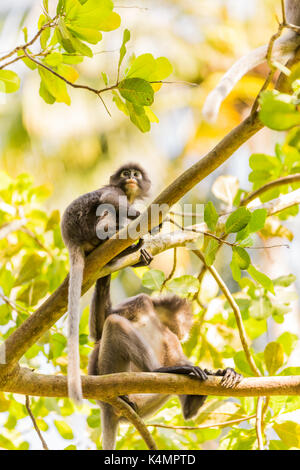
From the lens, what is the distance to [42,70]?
2000mm

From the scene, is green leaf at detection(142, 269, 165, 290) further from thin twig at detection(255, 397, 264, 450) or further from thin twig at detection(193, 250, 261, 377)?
thin twig at detection(255, 397, 264, 450)

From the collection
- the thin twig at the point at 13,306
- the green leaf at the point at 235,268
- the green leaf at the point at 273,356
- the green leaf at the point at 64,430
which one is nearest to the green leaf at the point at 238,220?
the green leaf at the point at 235,268

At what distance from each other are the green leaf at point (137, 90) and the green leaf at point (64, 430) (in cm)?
213

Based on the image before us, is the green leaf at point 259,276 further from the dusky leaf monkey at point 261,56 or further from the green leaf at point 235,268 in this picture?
the dusky leaf monkey at point 261,56

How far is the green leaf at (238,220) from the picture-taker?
2.03 metres

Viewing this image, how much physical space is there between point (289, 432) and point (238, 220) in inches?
49.4

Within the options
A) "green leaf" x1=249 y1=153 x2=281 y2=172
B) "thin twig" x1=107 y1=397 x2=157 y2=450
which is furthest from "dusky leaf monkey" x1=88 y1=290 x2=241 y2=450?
"green leaf" x1=249 y1=153 x2=281 y2=172

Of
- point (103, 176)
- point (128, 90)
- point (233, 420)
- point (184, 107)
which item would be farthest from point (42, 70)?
point (184, 107)

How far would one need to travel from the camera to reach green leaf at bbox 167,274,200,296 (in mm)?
2582

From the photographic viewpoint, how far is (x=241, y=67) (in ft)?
7.61

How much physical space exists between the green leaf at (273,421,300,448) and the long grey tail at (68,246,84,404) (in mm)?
1165

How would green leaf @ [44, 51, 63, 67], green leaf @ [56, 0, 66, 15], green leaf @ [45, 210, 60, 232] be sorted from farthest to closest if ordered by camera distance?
green leaf @ [45, 210, 60, 232] < green leaf @ [44, 51, 63, 67] < green leaf @ [56, 0, 66, 15]

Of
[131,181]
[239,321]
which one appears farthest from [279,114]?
[131,181]
